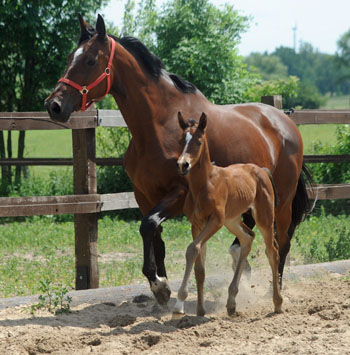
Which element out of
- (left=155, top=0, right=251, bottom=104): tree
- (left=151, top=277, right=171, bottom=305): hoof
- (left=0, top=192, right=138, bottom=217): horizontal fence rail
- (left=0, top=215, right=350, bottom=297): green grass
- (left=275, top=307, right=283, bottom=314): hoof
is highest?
(left=155, top=0, right=251, bottom=104): tree

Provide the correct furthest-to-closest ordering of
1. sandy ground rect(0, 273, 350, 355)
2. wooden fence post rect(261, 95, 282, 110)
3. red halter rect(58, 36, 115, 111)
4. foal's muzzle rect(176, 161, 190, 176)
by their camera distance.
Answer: wooden fence post rect(261, 95, 282, 110)
red halter rect(58, 36, 115, 111)
foal's muzzle rect(176, 161, 190, 176)
sandy ground rect(0, 273, 350, 355)

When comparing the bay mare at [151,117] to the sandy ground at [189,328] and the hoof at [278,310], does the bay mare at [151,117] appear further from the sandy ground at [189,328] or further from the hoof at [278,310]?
the hoof at [278,310]

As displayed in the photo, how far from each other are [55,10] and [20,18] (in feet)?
2.72

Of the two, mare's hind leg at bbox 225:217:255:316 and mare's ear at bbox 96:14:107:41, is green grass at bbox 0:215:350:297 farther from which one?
mare's ear at bbox 96:14:107:41

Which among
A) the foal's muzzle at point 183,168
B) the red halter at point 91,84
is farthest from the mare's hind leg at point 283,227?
the red halter at point 91,84

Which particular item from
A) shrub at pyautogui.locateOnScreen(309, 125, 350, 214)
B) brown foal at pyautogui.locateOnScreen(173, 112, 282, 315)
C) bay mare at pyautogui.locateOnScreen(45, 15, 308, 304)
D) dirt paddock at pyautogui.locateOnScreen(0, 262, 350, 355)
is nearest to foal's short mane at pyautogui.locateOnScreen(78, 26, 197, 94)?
bay mare at pyautogui.locateOnScreen(45, 15, 308, 304)

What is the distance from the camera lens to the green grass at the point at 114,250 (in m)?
6.66

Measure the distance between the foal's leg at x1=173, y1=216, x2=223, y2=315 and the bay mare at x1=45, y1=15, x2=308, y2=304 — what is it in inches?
10.9

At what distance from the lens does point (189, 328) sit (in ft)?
14.1

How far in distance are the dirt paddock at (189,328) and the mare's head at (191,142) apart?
1.17m

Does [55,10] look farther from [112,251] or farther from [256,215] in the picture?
[256,215]

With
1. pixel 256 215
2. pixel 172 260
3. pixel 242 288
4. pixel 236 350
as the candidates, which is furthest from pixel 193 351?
pixel 172 260

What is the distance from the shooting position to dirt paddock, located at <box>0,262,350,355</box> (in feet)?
12.6

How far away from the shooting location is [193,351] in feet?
12.6
